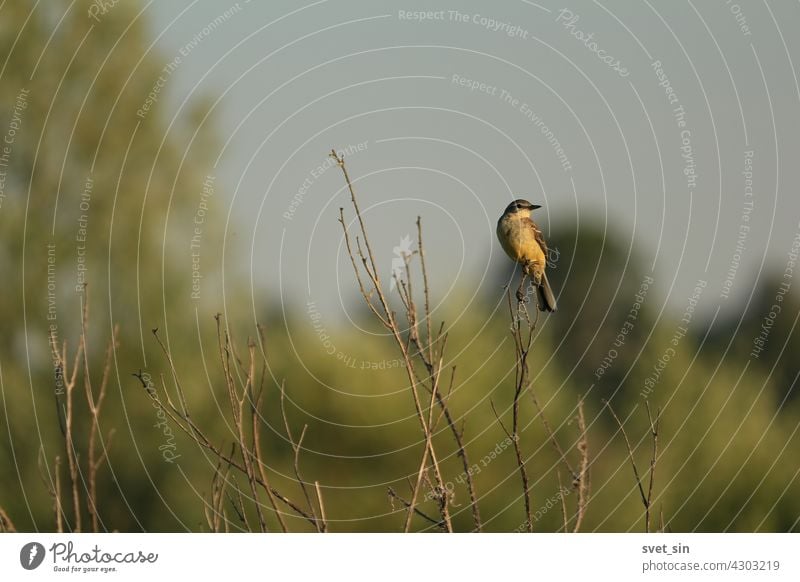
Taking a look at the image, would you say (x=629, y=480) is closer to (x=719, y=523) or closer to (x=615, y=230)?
(x=719, y=523)

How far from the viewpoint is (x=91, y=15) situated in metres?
10.0
